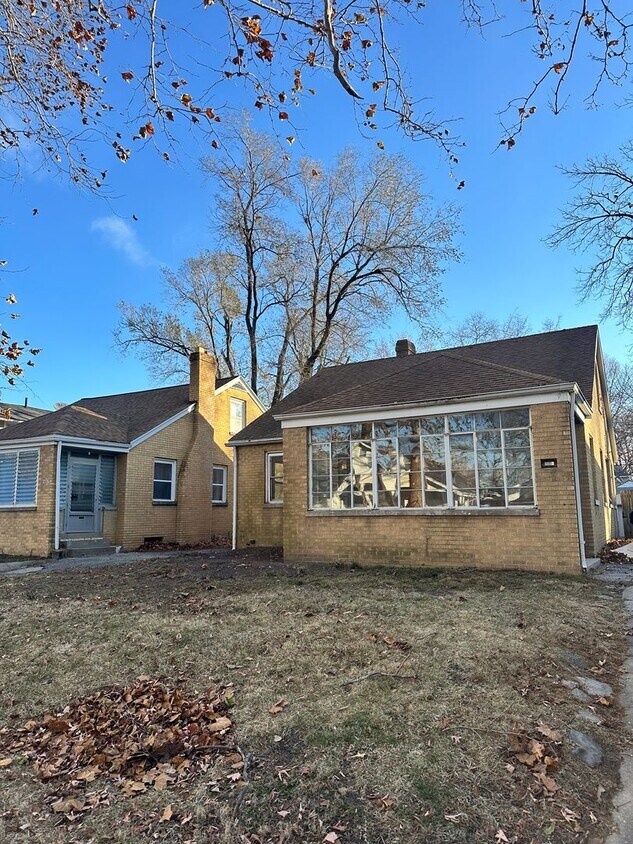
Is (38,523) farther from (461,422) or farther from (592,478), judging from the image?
(592,478)

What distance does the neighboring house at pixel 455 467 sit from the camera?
33.6ft

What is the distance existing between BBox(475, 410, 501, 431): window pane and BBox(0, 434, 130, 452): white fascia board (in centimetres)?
1120

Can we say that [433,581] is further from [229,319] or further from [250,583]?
[229,319]

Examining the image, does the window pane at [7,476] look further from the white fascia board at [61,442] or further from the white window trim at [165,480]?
the white window trim at [165,480]

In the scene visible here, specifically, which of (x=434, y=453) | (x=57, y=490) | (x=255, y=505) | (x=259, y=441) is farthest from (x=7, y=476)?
(x=434, y=453)

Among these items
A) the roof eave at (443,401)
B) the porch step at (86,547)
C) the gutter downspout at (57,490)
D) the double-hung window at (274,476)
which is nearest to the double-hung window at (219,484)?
the porch step at (86,547)

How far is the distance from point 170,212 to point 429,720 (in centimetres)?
670

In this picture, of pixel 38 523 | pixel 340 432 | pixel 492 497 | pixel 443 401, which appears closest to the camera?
pixel 492 497

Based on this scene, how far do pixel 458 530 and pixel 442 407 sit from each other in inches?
95.2

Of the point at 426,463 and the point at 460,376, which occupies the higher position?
the point at 460,376

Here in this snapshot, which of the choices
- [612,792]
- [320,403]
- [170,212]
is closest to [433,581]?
[320,403]

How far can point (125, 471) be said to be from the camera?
58.6 feet

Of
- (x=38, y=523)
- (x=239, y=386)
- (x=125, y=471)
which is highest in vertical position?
(x=239, y=386)

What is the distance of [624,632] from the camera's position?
653 centimetres
